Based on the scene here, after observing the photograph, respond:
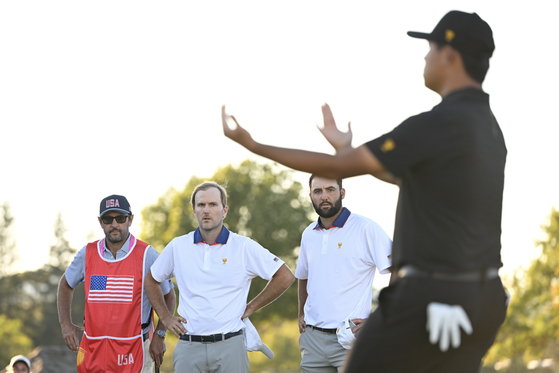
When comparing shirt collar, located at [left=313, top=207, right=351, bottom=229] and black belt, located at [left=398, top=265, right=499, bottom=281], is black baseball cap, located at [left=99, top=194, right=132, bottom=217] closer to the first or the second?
shirt collar, located at [left=313, top=207, right=351, bottom=229]

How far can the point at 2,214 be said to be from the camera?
6425cm

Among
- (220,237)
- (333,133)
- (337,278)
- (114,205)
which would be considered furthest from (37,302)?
(333,133)

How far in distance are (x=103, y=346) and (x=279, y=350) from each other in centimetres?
6958

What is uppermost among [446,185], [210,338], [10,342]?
[446,185]

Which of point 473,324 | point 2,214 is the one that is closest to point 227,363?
point 473,324

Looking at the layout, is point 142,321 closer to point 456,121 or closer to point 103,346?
point 103,346

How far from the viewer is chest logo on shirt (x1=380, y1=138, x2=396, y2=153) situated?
304cm

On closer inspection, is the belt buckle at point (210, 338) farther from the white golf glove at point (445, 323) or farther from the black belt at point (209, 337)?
the white golf glove at point (445, 323)

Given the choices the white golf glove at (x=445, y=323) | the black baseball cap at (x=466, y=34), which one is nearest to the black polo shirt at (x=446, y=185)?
the white golf glove at (x=445, y=323)

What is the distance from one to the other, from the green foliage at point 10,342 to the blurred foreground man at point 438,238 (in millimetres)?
53602

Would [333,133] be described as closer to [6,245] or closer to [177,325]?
[177,325]

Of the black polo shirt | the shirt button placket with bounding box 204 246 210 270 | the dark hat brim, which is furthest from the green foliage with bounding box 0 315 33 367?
the black polo shirt

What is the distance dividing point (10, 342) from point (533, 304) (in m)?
38.0

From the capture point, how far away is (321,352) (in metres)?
7.29
